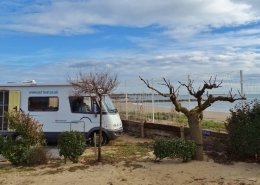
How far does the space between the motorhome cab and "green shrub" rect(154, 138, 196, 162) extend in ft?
17.1

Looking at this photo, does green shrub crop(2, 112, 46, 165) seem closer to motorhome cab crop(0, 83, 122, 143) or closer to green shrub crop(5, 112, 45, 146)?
green shrub crop(5, 112, 45, 146)

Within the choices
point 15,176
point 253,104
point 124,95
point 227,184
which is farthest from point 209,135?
point 124,95

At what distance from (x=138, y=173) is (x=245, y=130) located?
3142 millimetres

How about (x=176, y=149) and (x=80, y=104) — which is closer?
(x=176, y=149)

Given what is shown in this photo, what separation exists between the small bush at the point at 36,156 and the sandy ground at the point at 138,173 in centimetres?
34

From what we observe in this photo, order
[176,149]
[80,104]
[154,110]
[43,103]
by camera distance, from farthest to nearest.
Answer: [154,110]
[43,103]
[80,104]
[176,149]

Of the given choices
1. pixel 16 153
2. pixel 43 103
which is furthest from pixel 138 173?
pixel 43 103

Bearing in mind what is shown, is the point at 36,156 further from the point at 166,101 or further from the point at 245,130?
the point at 166,101

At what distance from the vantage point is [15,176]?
11359 millimetres

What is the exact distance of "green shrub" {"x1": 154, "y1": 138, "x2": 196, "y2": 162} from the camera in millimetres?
12219

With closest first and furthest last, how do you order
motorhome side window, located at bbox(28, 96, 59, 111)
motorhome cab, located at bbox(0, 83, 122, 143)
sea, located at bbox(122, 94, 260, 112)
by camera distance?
1. sea, located at bbox(122, 94, 260, 112)
2. motorhome cab, located at bbox(0, 83, 122, 143)
3. motorhome side window, located at bbox(28, 96, 59, 111)

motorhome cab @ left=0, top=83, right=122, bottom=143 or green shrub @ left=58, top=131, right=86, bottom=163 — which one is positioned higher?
motorhome cab @ left=0, top=83, right=122, bottom=143

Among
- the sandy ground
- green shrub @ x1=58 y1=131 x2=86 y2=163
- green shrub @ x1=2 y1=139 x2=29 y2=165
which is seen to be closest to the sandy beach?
the sandy ground

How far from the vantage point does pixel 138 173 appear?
11.3 m
